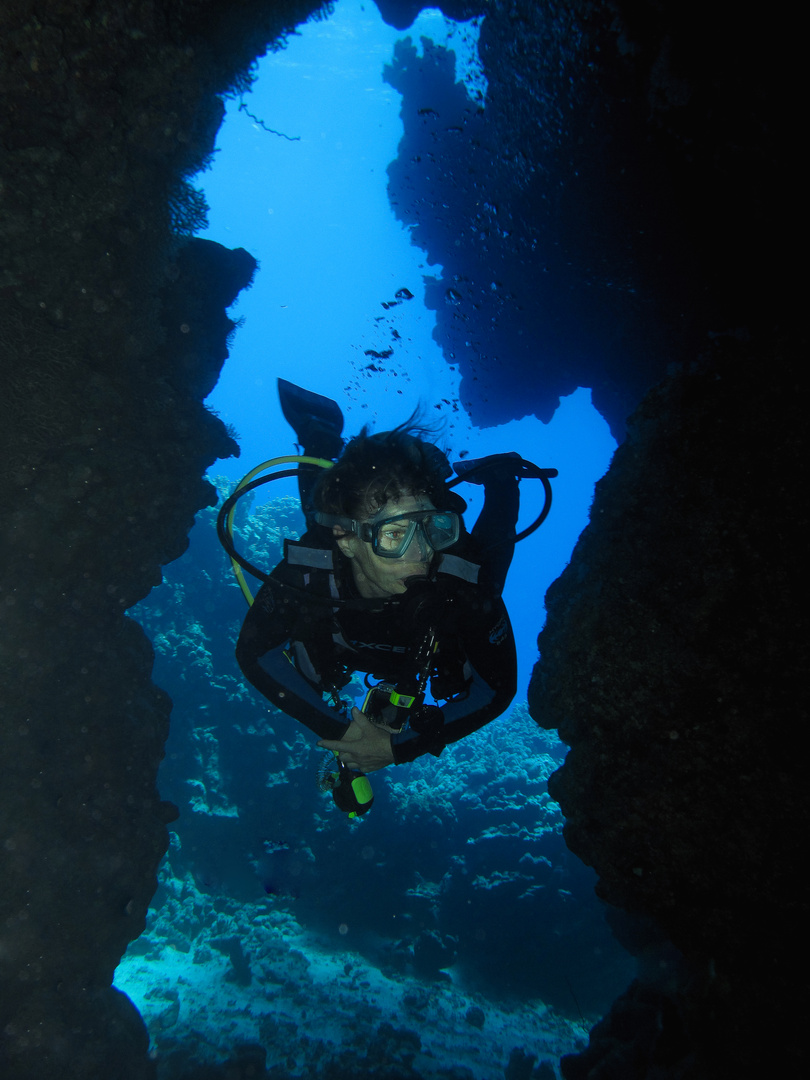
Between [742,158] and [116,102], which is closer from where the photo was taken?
[742,158]

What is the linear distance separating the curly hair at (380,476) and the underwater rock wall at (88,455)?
4.20 meters

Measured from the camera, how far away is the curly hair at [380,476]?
3707 millimetres

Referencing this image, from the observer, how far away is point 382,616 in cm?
354

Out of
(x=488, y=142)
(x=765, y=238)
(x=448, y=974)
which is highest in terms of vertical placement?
(x=488, y=142)

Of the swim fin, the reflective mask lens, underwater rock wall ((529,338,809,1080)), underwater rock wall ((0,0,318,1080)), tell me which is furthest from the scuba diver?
underwater rock wall ((0,0,318,1080))

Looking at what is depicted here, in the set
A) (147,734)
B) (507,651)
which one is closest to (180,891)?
(147,734)

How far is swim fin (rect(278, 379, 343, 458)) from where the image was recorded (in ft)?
15.1

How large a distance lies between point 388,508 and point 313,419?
5.72 ft

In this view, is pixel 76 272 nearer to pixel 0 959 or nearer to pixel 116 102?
pixel 116 102

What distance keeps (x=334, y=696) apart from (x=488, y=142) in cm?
1055

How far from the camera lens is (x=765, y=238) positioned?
11.0 feet

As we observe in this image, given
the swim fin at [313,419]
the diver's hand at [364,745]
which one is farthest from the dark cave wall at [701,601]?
the swim fin at [313,419]

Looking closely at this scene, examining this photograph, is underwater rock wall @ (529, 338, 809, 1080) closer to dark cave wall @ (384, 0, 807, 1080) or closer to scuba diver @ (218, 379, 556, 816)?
dark cave wall @ (384, 0, 807, 1080)

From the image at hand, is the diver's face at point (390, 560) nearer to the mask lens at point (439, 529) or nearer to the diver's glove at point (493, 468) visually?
the mask lens at point (439, 529)
